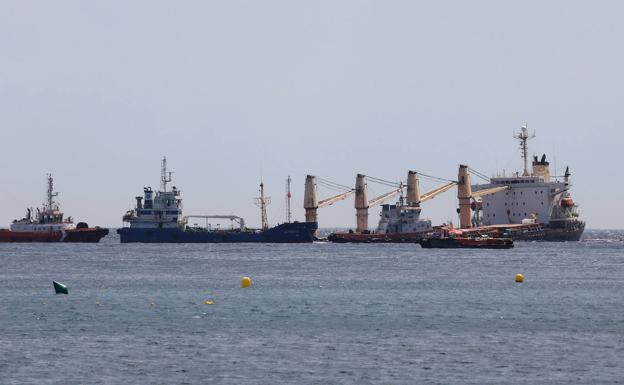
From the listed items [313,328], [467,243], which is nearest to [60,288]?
[313,328]

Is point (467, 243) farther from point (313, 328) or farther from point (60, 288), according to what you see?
point (313, 328)

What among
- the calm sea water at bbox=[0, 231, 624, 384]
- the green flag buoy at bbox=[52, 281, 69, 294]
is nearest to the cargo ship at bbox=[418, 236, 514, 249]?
the calm sea water at bbox=[0, 231, 624, 384]

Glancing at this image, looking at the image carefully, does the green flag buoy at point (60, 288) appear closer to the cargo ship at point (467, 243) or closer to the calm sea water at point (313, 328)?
the calm sea water at point (313, 328)

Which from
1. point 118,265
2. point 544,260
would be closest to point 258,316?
point 118,265

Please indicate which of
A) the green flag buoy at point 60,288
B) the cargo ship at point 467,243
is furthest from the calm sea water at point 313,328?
the cargo ship at point 467,243

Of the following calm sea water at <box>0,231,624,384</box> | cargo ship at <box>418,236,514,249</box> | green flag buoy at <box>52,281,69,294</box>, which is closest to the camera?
calm sea water at <box>0,231,624,384</box>

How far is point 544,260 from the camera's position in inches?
5832

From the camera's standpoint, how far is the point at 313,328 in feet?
209

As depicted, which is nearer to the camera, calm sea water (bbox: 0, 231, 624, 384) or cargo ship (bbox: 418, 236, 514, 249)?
calm sea water (bbox: 0, 231, 624, 384)

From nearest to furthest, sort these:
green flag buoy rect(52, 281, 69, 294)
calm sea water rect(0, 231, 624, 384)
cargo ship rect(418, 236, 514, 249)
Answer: calm sea water rect(0, 231, 624, 384) < green flag buoy rect(52, 281, 69, 294) < cargo ship rect(418, 236, 514, 249)

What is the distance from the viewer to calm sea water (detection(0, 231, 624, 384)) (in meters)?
48.8

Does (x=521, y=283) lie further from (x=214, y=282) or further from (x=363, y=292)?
(x=214, y=282)

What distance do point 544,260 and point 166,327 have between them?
9072cm

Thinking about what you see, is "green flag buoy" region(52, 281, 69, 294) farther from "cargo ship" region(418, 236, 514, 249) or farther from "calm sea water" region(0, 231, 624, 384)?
"cargo ship" region(418, 236, 514, 249)
